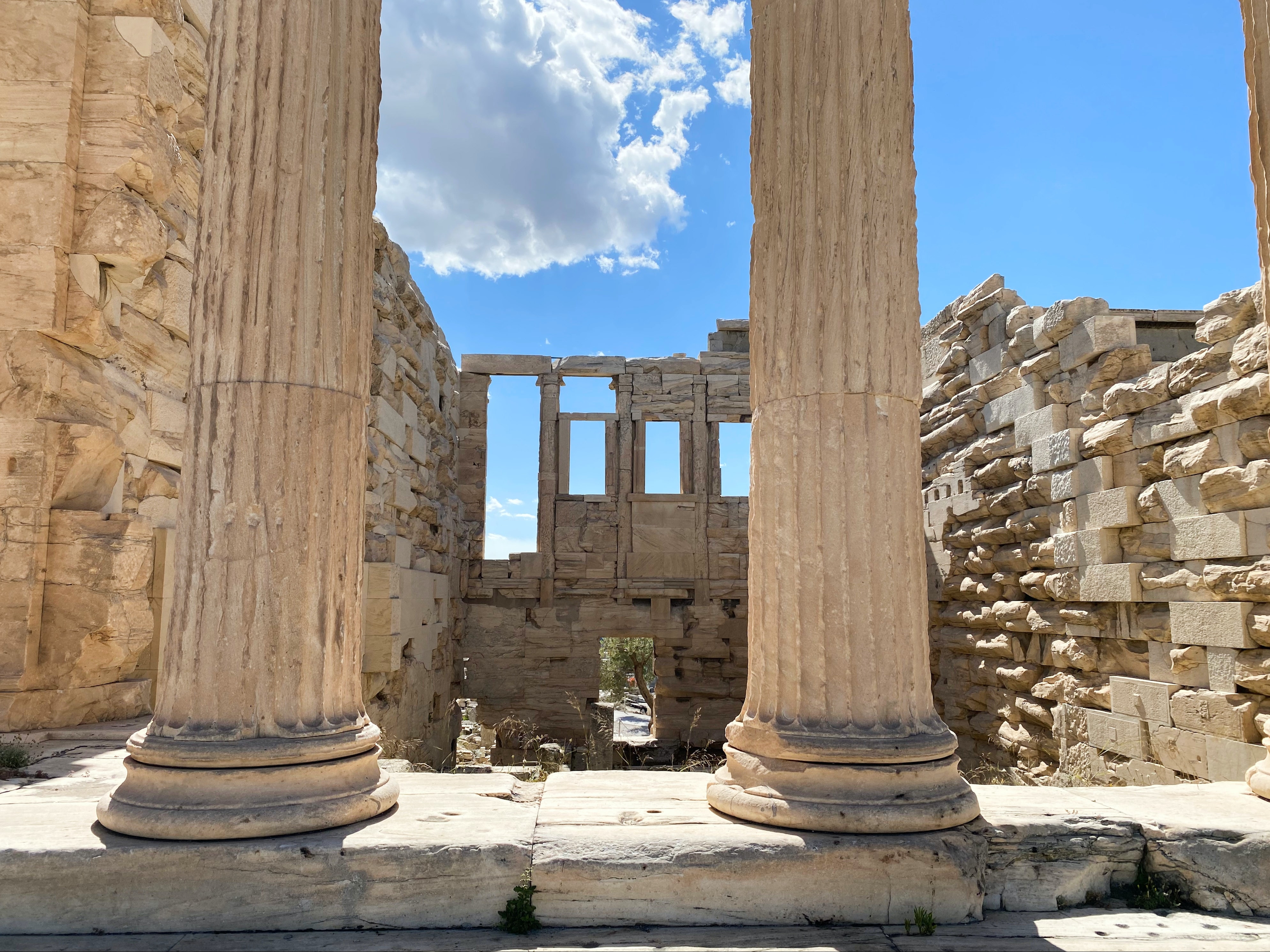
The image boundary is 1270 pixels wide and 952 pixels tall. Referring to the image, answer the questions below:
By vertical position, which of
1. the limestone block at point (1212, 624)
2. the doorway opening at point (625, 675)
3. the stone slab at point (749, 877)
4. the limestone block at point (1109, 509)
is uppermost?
the limestone block at point (1109, 509)

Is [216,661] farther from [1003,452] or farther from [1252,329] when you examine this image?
[1003,452]

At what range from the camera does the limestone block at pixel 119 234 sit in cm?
601

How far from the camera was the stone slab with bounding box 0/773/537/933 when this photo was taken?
309 centimetres

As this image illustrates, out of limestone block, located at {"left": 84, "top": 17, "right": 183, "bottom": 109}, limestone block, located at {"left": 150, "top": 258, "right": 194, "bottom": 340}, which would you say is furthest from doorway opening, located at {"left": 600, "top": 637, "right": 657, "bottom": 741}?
limestone block, located at {"left": 84, "top": 17, "right": 183, "bottom": 109}

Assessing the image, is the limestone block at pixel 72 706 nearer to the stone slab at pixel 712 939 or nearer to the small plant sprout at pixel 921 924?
the stone slab at pixel 712 939

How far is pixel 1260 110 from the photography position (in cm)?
461

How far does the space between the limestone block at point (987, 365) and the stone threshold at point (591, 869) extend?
739 cm

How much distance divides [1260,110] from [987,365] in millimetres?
6219

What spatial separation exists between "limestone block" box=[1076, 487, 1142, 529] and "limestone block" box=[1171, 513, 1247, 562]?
0.50m

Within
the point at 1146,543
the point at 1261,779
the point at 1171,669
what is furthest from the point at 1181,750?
the point at 1261,779

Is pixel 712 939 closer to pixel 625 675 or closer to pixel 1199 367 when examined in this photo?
pixel 1199 367

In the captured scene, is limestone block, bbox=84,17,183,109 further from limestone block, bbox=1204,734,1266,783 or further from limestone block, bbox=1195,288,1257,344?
limestone block, bbox=1204,734,1266,783

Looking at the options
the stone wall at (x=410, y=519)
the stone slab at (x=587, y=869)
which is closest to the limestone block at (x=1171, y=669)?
the stone slab at (x=587, y=869)

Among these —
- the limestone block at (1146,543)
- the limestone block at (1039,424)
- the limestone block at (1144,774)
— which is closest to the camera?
the limestone block at (1144,774)
